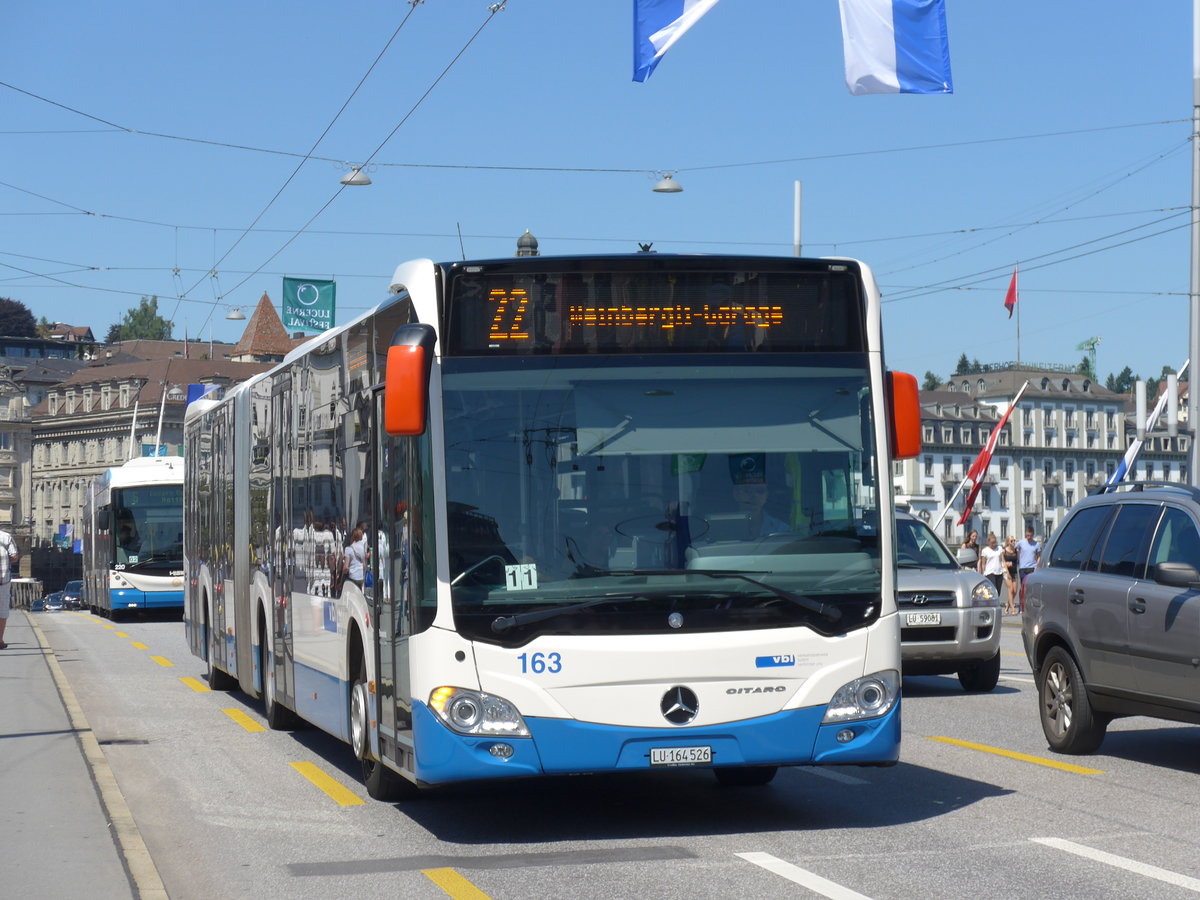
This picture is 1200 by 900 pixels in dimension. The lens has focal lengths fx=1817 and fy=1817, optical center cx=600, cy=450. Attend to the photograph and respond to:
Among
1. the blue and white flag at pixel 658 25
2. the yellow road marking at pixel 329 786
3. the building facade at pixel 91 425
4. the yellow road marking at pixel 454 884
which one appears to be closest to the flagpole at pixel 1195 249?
the blue and white flag at pixel 658 25

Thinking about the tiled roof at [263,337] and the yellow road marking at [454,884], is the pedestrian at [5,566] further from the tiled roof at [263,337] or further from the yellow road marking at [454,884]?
the tiled roof at [263,337]

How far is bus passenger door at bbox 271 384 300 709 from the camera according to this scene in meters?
13.2

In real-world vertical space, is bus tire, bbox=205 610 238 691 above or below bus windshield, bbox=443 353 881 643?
below

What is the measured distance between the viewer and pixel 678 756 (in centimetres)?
877

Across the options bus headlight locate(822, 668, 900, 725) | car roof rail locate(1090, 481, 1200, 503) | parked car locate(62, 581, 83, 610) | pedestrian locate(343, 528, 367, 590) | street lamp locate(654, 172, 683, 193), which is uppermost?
street lamp locate(654, 172, 683, 193)

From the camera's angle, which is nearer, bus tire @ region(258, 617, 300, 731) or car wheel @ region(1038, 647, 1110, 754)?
car wheel @ region(1038, 647, 1110, 754)

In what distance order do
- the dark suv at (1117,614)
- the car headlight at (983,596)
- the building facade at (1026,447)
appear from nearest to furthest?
the dark suv at (1117,614)
the car headlight at (983,596)
the building facade at (1026,447)

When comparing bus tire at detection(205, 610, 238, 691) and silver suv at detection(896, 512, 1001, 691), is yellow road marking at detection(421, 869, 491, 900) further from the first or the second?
bus tire at detection(205, 610, 238, 691)

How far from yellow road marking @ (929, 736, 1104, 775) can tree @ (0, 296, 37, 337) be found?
181m

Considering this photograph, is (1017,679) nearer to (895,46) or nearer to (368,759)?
(895,46)

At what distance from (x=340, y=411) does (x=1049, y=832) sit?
479 cm

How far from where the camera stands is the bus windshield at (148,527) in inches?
1535

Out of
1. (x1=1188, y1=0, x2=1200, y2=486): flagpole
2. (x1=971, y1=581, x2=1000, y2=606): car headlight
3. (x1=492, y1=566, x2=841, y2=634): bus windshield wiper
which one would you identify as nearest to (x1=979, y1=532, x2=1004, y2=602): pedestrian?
(x1=1188, y1=0, x2=1200, y2=486): flagpole

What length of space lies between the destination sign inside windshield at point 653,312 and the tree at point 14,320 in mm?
184028
